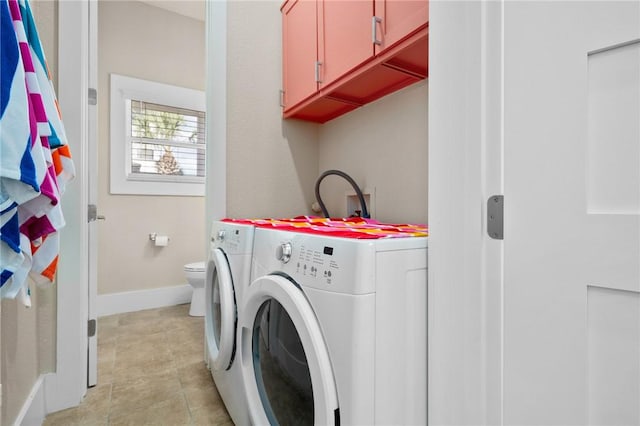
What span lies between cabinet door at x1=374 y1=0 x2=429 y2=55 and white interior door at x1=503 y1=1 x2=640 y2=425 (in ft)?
1.72

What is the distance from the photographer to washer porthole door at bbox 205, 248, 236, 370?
3.60ft

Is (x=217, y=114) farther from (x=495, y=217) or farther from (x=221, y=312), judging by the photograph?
(x=495, y=217)

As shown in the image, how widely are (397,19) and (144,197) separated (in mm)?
2461

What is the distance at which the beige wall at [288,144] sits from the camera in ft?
4.91

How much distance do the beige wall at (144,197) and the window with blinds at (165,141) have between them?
216mm

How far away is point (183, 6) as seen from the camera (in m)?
2.74

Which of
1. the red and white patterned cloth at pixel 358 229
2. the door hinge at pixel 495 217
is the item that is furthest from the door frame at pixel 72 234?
the door hinge at pixel 495 217

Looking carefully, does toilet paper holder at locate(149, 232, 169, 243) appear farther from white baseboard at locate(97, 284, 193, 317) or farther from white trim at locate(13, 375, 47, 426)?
white trim at locate(13, 375, 47, 426)

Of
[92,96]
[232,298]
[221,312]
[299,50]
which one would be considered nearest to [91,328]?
[221,312]

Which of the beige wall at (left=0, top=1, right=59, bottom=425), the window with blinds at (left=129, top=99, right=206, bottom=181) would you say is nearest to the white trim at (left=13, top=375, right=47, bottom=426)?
the beige wall at (left=0, top=1, right=59, bottom=425)

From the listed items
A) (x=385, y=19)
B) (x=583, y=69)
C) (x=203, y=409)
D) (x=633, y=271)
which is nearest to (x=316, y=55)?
(x=385, y=19)

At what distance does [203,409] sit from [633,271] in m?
1.51

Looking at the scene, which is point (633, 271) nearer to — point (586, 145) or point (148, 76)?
point (586, 145)

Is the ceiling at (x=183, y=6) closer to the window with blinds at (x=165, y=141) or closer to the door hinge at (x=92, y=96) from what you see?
the window with blinds at (x=165, y=141)
